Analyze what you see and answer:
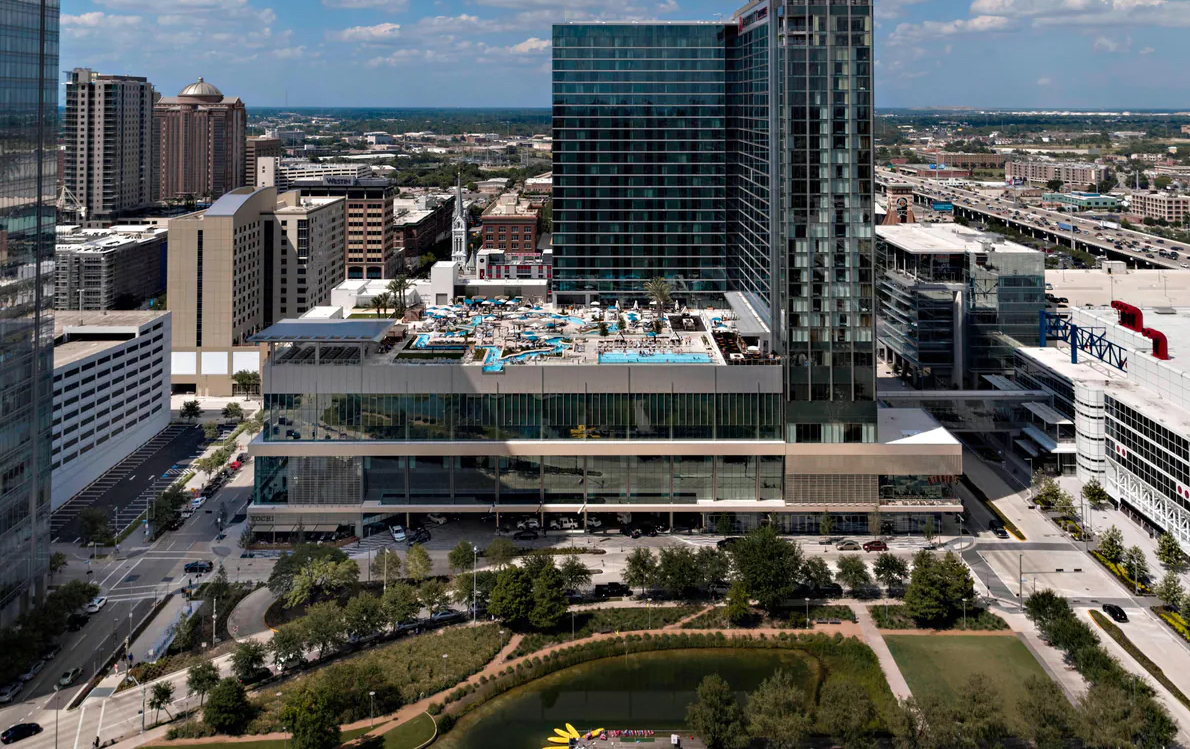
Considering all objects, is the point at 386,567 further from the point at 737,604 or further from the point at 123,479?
the point at 123,479

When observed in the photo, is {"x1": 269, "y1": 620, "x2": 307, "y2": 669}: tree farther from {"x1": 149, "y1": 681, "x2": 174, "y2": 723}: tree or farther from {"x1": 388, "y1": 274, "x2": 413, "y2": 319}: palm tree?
{"x1": 388, "y1": 274, "x2": 413, "y2": 319}: palm tree

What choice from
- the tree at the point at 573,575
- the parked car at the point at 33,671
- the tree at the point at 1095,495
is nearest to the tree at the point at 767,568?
the tree at the point at 573,575

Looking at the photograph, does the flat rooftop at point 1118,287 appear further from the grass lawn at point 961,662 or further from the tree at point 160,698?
the tree at point 160,698

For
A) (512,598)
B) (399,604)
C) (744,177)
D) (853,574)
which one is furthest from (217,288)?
(853,574)

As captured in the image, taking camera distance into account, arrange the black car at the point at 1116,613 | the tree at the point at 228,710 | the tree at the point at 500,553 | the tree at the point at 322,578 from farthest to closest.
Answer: the tree at the point at 500,553 → the tree at the point at 322,578 → the black car at the point at 1116,613 → the tree at the point at 228,710

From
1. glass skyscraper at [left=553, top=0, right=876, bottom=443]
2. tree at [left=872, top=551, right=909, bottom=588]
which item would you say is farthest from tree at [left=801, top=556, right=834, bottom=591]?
glass skyscraper at [left=553, top=0, right=876, bottom=443]

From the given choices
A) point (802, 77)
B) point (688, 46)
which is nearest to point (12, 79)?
point (802, 77)
